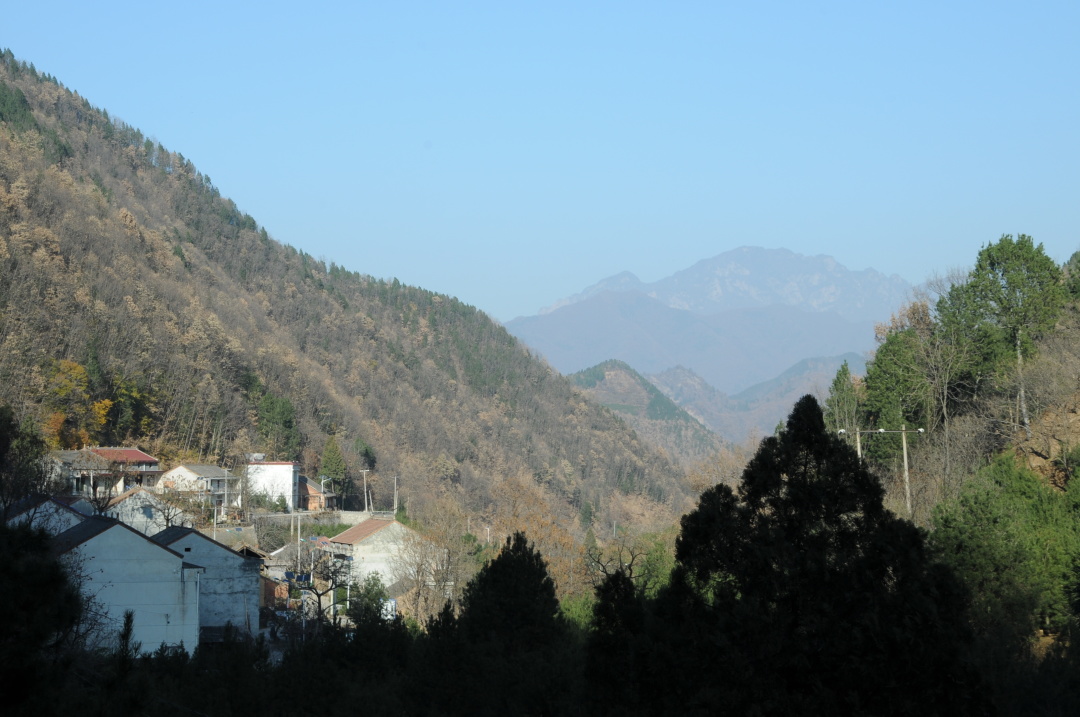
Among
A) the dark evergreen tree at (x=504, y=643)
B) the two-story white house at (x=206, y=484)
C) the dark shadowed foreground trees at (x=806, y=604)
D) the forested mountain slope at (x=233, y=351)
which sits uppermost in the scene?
the forested mountain slope at (x=233, y=351)

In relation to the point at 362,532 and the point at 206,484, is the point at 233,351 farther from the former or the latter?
the point at 362,532

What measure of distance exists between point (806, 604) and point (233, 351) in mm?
89016

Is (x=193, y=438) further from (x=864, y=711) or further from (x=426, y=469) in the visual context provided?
(x=864, y=711)

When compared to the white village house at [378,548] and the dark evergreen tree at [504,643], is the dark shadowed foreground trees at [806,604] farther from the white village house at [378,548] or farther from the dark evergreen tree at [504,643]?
the white village house at [378,548]

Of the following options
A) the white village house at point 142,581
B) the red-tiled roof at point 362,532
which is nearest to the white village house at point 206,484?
the red-tiled roof at point 362,532

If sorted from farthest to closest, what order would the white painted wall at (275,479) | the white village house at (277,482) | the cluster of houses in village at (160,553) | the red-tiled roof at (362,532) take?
the white painted wall at (275,479) → the white village house at (277,482) → the red-tiled roof at (362,532) → the cluster of houses in village at (160,553)

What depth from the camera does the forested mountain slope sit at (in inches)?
2667

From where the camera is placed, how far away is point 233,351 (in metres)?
93.9

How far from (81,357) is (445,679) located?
54.5m

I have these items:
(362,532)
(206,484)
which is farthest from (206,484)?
(362,532)

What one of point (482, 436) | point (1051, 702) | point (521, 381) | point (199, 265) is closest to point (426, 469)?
point (482, 436)

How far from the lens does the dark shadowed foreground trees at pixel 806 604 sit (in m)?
9.55

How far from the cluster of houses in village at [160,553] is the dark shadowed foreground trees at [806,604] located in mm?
11680

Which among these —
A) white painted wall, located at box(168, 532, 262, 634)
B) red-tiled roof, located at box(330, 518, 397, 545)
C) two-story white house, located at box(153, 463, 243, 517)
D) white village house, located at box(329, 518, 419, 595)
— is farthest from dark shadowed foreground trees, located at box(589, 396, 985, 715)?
two-story white house, located at box(153, 463, 243, 517)
